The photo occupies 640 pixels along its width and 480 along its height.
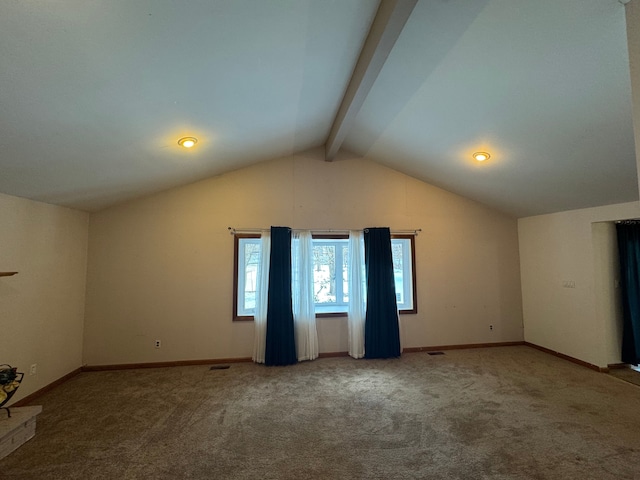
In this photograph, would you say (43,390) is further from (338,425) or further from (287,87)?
(287,87)

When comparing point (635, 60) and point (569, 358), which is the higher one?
point (635, 60)

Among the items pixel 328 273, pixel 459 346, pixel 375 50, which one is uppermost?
pixel 375 50

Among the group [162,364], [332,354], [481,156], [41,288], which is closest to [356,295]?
[332,354]

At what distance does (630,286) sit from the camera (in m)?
3.74

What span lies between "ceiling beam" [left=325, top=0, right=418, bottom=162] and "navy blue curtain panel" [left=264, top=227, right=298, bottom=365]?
184cm

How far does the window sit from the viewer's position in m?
4.27

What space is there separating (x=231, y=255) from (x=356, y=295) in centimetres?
190

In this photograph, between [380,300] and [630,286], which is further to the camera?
[380,300]

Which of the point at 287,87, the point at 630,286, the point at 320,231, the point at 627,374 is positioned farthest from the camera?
the point at 320,231

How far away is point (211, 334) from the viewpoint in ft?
13.5

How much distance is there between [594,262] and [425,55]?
3523 millimetres

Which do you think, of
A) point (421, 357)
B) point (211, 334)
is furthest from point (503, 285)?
point (211, 334)

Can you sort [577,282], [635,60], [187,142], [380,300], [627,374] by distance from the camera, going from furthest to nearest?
1. [380,300]
2. [577,282]
3. [627,374]
4. [187,142]
5. [635,60]

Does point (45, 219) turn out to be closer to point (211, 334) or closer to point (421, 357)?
point (211, 334)
